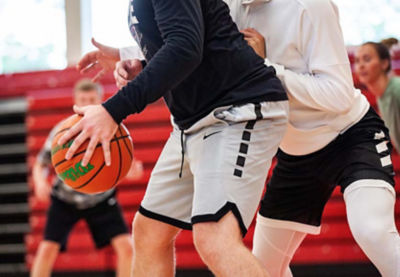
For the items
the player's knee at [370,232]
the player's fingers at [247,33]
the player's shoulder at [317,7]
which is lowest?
the player's knee at [370,232]

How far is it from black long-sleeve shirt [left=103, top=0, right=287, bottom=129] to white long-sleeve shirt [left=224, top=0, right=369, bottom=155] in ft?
1.10

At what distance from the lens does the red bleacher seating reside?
638cm

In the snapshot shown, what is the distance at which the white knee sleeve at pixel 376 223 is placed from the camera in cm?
255

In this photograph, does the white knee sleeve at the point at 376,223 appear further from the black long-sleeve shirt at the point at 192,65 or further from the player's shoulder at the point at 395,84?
the player's shoulder at the point at 395,84

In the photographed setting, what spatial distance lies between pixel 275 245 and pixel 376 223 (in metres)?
0.62

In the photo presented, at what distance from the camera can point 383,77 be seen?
14.6 feet

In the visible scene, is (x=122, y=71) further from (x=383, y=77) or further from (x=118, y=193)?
(x=118, y=193)

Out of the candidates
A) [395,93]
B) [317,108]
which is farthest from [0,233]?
[317,108]

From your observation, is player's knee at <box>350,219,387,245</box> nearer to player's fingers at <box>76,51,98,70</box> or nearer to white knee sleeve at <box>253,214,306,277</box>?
white knee sleeve at <box>253,214,306,277</box>

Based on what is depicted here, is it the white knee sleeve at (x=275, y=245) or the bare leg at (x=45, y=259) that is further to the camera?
the bare leg at (x=45, y=259)

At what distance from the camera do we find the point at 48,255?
554 cm

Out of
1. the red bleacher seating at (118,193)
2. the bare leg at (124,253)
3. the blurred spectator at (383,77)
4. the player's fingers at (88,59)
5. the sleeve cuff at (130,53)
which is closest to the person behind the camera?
the sleeve cuff at (130,53)

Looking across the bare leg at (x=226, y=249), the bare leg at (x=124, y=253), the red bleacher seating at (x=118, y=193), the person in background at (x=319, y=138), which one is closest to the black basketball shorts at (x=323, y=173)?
the person in background at (x=319, y=138)

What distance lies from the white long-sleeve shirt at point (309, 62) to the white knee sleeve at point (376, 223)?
0.33m
